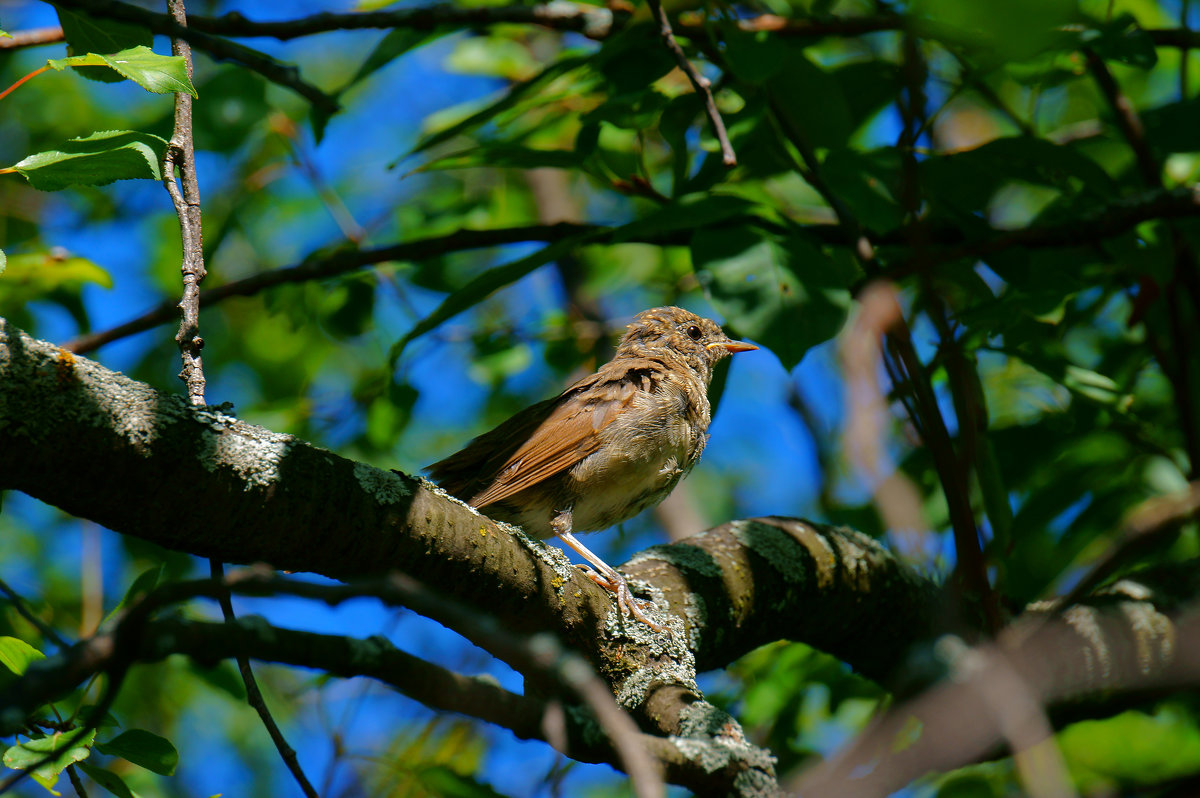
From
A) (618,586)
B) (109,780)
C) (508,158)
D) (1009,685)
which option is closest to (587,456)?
(618,586)

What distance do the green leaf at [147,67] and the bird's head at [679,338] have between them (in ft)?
11.1

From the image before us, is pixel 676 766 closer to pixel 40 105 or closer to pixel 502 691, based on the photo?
pixel 502 691

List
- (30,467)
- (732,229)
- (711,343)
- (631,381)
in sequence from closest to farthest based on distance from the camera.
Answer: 1. (30,467)
2. (732,229)
3. (631,381)
4. (711,343)

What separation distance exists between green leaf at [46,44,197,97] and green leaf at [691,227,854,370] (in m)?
1.65

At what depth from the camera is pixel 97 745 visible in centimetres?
217

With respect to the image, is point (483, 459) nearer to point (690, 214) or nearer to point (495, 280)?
point (495, 280)

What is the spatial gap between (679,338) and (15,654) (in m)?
3.88

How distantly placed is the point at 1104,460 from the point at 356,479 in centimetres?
354

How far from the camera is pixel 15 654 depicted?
231cm

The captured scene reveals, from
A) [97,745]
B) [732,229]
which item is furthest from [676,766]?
[732,229]

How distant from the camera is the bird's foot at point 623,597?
3.11 meters

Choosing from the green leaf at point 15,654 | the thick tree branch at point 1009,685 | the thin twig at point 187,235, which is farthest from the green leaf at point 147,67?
the thick tree branch at point 1009,685

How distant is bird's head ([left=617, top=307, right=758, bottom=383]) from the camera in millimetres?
5473

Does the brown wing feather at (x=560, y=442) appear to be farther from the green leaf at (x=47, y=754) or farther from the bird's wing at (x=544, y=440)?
the green leaf at (x=47, y=754)
